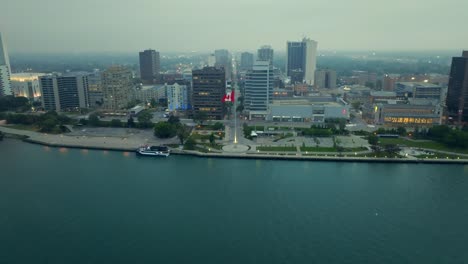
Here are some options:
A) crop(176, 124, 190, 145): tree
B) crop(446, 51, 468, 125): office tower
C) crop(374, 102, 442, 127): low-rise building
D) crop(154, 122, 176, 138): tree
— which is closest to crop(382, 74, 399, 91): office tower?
crop(446, 51, 468, 125): office tower

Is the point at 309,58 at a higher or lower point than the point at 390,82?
higher

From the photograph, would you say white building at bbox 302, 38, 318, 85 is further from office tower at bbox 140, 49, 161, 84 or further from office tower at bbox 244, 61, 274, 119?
office tower at bbox 244, 61, 274, 119

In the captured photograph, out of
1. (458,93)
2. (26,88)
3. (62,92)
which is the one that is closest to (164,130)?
(62,92)

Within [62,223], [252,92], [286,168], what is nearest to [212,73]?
[252,92]

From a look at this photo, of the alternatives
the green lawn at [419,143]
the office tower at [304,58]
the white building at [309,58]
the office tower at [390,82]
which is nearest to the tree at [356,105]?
the office tower at [390,82]

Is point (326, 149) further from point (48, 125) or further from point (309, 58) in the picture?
point (309, 58)

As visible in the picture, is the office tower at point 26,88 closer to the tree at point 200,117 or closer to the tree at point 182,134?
the tree at point 200,117
